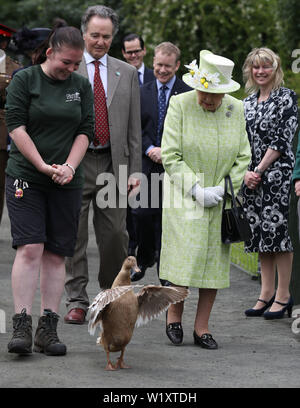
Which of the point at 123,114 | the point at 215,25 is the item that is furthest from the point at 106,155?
the point at 215,25

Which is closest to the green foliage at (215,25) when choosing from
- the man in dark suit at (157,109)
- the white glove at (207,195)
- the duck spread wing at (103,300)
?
the man in dark suit at (157,109)

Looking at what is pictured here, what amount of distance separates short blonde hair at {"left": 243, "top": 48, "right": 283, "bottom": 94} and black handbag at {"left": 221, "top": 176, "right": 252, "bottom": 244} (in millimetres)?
1549

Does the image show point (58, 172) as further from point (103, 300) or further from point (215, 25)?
point (215, 25)

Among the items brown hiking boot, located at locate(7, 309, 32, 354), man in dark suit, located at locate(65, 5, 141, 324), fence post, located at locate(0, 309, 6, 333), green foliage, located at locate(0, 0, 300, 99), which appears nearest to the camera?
brown hiking boot, located at locate(7, 309, 32, 354)

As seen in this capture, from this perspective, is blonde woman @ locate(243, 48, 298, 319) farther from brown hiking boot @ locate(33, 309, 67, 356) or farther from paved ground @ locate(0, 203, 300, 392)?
brown hiking boot @ locate(33, 309, 67, 356)

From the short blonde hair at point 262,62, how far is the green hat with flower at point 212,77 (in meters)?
1.26

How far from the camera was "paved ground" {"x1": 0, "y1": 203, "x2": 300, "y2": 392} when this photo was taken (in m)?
5.45

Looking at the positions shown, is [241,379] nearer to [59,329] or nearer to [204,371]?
[204,371]

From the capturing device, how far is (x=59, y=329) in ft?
22.7

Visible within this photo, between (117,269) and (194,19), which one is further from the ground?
(194,19)

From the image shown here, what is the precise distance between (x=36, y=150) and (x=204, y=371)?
5.47 feet

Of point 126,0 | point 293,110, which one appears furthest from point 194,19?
point 293,110

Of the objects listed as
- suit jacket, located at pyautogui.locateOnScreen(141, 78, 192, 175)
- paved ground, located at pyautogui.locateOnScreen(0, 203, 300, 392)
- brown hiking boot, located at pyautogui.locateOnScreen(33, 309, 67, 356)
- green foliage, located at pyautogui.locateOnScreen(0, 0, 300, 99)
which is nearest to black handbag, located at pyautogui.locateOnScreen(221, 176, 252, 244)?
paved ground, located at pyautogui.locateOnScreen(0, 203, 300, 392)

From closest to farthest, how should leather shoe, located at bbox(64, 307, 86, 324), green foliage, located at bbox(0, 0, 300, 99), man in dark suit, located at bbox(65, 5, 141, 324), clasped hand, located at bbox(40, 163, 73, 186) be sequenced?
clasped hand, located at bbox(40, 163, 73, 186) → leather shoe, located at bbox(64, 307, 86, 324) → man in dark suit, located at bbox(65, 5, 141, 324) → green foliage, located at bbox(0, 0, 300, 99)
